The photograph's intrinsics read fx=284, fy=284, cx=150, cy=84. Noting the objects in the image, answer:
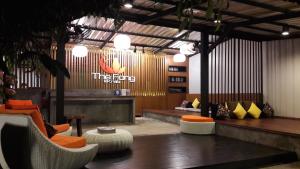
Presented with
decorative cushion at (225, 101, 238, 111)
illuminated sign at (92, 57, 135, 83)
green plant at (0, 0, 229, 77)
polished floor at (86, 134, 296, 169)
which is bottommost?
polished floor at (86, 134, 296, 169)

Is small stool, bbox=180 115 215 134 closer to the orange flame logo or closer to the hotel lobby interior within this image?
the hotel lobby interior

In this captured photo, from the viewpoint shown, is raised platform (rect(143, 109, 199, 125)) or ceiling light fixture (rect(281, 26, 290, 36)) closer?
ceiling light fixture (rect(281, 26, 290, 36))

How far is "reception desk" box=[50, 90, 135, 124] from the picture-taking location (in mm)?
9047

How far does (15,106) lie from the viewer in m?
3.80

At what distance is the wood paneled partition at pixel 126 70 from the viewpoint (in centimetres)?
1064

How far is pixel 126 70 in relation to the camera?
38.1ft

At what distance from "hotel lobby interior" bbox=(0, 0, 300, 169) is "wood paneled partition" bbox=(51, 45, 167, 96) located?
0.04m

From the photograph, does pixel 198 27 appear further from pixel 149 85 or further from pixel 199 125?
pixel 149 85

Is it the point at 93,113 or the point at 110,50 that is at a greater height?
the point at 110,50

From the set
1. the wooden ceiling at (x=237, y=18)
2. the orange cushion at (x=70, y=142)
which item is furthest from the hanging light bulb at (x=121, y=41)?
the orange cushion at (x=70, y=142)

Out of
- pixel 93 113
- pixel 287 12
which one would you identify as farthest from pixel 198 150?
pixel 93 113

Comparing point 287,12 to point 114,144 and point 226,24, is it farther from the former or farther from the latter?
point 114,144

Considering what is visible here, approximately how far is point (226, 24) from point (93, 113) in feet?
16.5

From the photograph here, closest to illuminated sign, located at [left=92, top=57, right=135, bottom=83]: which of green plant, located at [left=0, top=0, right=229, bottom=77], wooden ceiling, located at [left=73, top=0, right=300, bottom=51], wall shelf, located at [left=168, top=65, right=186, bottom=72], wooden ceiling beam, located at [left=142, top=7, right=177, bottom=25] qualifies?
wooden ceiling, located at [left=73, top=0, right=300, bottom=51]
